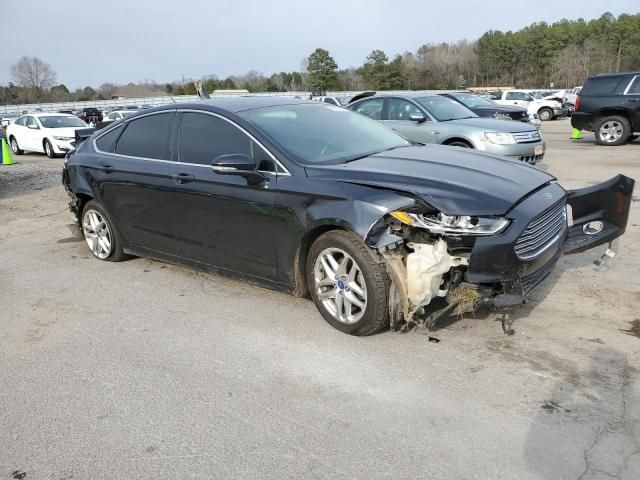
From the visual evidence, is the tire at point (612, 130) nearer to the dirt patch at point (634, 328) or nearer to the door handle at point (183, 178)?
the dirt patch at point (634, 328)

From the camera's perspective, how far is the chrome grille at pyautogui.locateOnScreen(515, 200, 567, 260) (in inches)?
145

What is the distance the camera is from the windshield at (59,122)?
19000 millimetres

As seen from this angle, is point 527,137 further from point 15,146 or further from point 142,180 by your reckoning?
point 15,146

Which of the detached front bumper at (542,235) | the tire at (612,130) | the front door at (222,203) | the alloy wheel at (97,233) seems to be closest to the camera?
the detached front bumper at (542,235)

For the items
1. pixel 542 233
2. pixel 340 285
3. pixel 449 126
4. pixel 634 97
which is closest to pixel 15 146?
pixel 449 126

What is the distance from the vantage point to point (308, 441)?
2885 millimetres

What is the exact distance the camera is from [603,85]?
1513 cm

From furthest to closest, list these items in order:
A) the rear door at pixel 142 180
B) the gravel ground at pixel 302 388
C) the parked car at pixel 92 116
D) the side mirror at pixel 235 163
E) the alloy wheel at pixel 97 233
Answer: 1. the parked car at pixel 92 116
2. the alloy wheel at pixel 97 233
3. the rear door at pixel 142 180
4. the side mirror at pixel 235 163
5. the gravel ground at pixel 302 388

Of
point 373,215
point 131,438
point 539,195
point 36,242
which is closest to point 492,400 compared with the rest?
point 373,215

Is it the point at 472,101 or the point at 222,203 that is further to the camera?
the point at 472,101

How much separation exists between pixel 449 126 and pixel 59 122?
48.0ft

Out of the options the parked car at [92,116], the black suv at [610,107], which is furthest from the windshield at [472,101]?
the parked car at [92,116]

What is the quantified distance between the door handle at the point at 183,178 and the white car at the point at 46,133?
48.3ft

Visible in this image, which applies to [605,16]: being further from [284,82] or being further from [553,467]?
[553,467]
